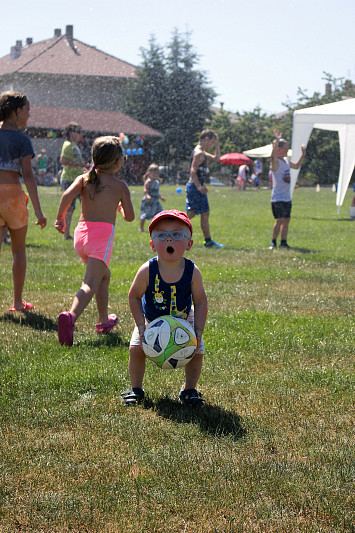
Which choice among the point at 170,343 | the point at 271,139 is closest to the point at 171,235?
the point at 170,343

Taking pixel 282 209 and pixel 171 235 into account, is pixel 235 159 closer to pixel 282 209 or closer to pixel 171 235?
pixel 282 209

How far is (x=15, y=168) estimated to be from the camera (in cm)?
635

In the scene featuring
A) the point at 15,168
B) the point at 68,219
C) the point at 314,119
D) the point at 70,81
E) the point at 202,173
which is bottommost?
the point at 68,219

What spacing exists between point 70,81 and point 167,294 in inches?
2599

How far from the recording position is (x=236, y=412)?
13.3ft

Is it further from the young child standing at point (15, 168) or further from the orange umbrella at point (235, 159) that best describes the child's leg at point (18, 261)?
the orange umbrella at point (235, 159)

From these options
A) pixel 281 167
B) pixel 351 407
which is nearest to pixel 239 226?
pixel 281 167

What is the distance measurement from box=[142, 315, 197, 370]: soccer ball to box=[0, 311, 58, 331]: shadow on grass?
7.61 ft

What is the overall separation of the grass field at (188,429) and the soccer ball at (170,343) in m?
0.34

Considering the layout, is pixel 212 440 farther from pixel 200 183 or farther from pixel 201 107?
pixel 201 107

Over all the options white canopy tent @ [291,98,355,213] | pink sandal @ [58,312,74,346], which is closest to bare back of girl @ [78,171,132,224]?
pink sandal @ [58,312,74,346]

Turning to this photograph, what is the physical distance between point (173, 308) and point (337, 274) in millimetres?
5715

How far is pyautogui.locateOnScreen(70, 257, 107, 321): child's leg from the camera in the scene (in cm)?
560

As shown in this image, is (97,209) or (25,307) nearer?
(97,209)
